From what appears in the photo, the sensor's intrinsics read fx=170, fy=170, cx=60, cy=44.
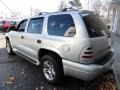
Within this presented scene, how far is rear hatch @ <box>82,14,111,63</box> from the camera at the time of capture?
381 cm

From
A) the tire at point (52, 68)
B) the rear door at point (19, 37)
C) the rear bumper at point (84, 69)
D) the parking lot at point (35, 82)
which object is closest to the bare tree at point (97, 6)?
the rear door at point (19, 37)

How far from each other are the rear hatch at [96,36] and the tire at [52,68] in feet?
3.14

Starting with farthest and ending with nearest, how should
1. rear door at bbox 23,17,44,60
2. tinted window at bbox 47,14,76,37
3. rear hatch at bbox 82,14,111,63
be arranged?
rear door at bbox 23,17,44,60 < tinted window at bbox 47,14,76,37 < rear hatch at bbox 82,14,111,63

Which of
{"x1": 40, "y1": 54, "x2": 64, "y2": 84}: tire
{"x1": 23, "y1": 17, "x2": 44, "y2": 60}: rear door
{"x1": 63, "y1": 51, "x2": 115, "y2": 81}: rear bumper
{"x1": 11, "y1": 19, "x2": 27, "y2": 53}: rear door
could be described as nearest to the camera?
Answer: {"x1": 63, "y1": 51, "x2": 115, "y2": 81}: rear bumper

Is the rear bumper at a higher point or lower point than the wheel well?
lower

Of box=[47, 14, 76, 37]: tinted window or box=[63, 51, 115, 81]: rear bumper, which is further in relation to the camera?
box=[47, 14, 76, 37]: tinted window

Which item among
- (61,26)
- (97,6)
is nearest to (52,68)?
(61,26)

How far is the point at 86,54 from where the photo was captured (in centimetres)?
370

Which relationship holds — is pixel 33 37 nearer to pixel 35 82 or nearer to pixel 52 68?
pixel 52 68

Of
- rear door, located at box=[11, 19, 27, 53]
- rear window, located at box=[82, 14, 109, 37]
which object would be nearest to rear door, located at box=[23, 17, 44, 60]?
rear door, located at box=[11, 19, 27, 53]

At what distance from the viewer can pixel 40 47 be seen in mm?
4766

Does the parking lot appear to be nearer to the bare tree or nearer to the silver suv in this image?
the silver suv

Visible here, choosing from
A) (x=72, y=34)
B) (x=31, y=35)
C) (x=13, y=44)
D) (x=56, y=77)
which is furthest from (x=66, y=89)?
(x=13, y=44)

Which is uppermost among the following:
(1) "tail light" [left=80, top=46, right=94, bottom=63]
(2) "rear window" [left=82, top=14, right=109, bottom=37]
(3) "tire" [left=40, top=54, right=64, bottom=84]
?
(2) "rear window" [left=82, top=14, right=109, bottom=37]
